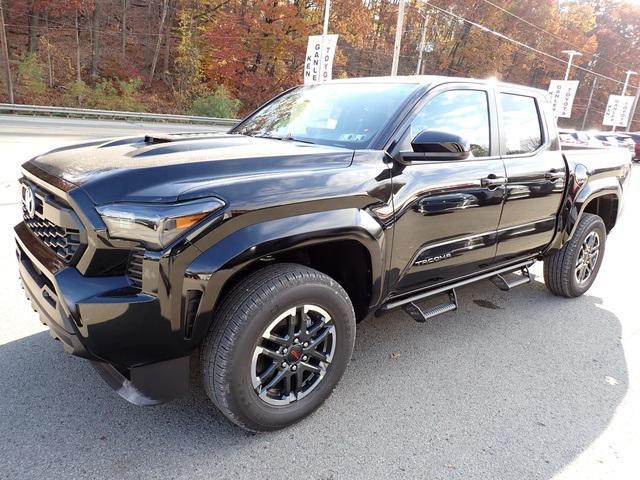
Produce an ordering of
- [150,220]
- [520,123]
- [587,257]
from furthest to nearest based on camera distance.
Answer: [587,257] → [520,123] → [150,220]

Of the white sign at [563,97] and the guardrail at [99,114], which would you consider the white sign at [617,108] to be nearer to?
the white sign at [563,97]

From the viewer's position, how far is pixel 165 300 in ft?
6.36

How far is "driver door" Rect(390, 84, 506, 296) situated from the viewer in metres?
2.75

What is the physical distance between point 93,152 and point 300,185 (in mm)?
1178

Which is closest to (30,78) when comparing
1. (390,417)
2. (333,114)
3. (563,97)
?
(333,114)

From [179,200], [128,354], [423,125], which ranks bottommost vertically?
[128,354]

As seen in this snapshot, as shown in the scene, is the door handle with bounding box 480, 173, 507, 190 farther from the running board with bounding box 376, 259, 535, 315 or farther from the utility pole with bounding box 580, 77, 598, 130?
the utility pole with bounding box 580, 77, 598, 130

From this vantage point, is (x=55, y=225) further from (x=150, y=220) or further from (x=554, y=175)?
(x=554, y=175)

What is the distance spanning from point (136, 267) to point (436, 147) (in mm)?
1719

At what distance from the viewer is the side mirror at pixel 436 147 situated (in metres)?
2.60

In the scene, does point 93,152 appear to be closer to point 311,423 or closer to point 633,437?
point 311,423

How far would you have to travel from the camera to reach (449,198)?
2938 millimetres

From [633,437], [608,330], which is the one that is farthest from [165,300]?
[608,330]

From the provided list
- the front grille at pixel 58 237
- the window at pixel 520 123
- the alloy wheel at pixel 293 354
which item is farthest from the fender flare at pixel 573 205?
the front grille at pixel 58 237
